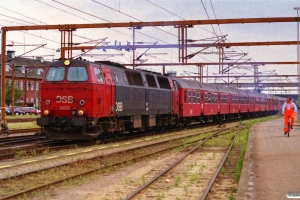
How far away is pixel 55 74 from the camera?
65.0ft

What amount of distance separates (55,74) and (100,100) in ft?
7.17

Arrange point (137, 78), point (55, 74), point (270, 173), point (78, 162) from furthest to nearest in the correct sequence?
point (137, 78)
point (55, 74)
point (78, 162)
point (270, 173)

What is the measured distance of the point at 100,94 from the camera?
19.5m

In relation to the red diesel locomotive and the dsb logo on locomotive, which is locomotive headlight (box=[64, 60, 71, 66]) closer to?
the red diesel locomotive

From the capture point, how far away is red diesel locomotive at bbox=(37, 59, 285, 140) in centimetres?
1895

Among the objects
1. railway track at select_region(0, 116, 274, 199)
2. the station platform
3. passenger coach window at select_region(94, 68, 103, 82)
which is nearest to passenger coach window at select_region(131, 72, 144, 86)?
passenger coach window at select_region(94, 68, 103, 82)

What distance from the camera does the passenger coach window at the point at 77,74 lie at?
1930 cm

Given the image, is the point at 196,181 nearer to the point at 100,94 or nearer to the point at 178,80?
the point at 100,94

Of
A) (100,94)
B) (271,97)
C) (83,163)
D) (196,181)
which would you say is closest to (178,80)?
(100,94)

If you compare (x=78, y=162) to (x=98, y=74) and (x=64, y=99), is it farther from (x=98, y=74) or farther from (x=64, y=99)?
(x=98, y=74)

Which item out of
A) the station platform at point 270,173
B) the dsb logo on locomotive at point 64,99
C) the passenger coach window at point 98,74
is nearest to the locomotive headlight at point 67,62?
the passenger coach window at point 98,74

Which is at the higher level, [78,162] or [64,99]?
[64,99]

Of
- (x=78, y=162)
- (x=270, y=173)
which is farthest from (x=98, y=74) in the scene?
(x=270, y=173)

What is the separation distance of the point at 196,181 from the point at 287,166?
254 cm
